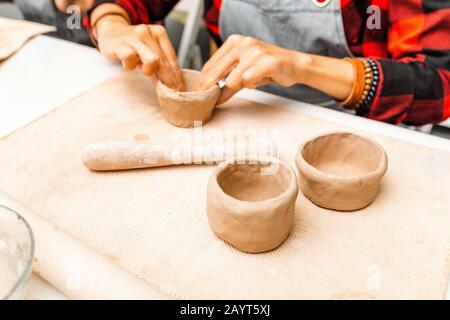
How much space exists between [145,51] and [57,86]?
268mm

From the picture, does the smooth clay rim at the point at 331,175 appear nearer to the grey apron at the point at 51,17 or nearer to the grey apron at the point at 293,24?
the grey apron at the point at 293,24

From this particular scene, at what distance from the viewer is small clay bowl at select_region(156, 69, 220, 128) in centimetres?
83

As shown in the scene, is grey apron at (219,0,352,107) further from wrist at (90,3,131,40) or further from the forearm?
wrist at (90,3,131,40)

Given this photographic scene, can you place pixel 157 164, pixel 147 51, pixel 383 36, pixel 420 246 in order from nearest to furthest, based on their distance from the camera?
pixel 420 246
pixel 157 164
pixel 147 51
pixel 383 36

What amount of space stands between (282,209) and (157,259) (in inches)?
A: 7.5

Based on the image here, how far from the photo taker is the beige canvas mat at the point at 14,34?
1.14 m

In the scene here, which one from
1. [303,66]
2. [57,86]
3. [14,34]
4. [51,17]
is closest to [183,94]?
[303,66]

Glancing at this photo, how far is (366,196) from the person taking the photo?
0.67 metres

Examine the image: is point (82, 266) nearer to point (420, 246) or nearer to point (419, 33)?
point (420, 246)

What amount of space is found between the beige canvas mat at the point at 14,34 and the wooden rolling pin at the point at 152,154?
0.58 metres

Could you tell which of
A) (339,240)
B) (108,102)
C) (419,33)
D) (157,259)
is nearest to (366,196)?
(339,240)

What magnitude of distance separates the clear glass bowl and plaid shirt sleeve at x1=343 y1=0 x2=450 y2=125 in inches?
29.2

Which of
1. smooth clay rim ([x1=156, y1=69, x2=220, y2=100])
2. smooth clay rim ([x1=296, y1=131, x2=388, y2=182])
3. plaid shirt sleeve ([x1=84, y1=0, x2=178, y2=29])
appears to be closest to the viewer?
smooth clay rim ([x1=296, y1=131, x2=388, y2=182])

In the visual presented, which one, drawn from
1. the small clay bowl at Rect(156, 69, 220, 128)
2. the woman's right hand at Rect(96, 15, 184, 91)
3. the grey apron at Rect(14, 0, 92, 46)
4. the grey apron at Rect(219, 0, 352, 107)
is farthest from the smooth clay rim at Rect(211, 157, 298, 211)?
the grey apron at Rect(14, 0, 92, 46)
